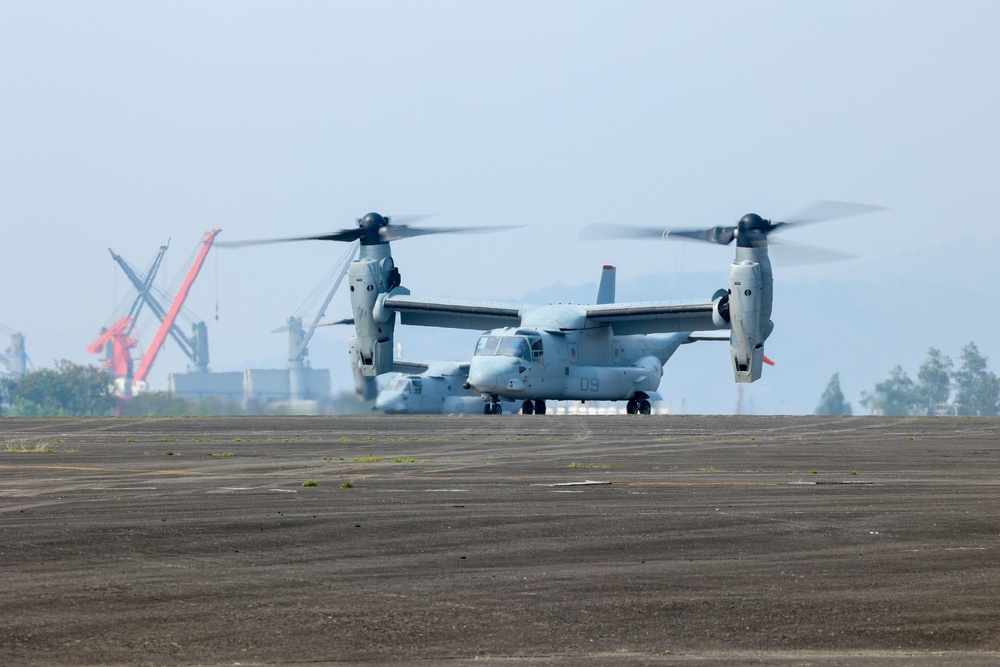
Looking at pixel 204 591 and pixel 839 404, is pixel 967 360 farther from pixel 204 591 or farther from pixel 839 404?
pixel 204 591

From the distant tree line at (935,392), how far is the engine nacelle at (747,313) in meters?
41.5

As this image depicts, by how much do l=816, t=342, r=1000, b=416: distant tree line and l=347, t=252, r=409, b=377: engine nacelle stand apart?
42905mm

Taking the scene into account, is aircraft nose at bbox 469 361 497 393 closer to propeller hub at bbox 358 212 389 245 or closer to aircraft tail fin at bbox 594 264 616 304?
propeller hub at bbox 358 212 389 245

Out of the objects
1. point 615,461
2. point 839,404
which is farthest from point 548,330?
point 839,404

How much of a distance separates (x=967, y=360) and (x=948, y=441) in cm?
13185

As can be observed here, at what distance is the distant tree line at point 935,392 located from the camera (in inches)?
3947

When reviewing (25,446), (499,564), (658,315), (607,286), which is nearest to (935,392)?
(607,286)

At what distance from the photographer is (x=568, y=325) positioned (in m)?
55.2

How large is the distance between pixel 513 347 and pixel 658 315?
6807mm

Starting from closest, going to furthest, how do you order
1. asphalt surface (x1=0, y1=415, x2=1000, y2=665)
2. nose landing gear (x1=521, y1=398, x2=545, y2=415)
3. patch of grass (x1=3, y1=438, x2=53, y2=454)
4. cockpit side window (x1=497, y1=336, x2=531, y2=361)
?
asphalt surface (x1=0, y1=415, x2=1000, y2=665)
patch of grass (x1=3, y1=438, x2=53, y2=454)
cockpit side window (x1=497, y1=336, x2=531, y2=361)
nose landing gear (x1=521, y1=398, x2=545, y2=415)

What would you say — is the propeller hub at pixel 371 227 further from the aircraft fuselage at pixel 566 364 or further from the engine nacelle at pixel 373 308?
the aircraft fuselage at pixel 566 364

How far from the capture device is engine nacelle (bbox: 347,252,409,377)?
58.3 metres

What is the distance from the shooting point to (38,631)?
304 inches

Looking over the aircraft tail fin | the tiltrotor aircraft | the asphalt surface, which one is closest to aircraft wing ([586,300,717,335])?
the tiltrotor aircraft
